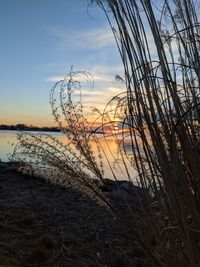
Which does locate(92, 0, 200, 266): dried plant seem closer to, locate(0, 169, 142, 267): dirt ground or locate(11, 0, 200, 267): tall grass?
locate(11, 0, 200, 267): tall grass

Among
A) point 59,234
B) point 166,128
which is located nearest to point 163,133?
point 166,128

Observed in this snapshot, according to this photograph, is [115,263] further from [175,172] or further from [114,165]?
[175,172]

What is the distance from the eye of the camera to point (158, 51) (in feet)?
6.25

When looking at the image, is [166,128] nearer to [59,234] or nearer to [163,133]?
[163,133]

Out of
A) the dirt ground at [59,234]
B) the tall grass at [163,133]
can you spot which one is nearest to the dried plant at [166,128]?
the tall grass at [163,133]

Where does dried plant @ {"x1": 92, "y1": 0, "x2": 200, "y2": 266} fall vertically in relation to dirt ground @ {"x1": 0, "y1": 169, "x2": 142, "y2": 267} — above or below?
above

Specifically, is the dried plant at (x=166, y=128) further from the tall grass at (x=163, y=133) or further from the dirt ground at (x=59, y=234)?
the dirt ground at (x=59, y=234)

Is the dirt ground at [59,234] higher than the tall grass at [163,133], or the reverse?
the tall grass at [163,133]

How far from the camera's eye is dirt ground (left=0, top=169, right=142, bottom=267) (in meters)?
3.95

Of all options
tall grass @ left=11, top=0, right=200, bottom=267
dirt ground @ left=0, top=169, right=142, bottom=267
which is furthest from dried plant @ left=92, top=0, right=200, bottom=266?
dirt ground @ left=0, top=169, right=142, bottom=267

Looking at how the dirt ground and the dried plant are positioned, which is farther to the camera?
the dirt ground

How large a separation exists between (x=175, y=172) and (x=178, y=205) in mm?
123

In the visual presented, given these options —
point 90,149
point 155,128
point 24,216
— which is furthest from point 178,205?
point 24,216

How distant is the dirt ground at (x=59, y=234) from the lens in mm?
3951
